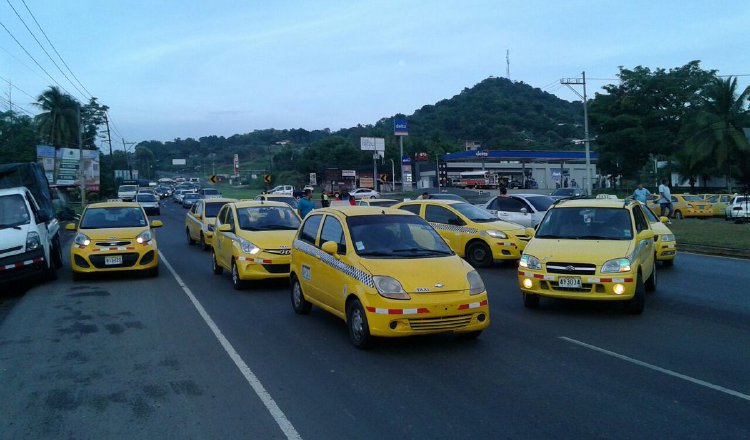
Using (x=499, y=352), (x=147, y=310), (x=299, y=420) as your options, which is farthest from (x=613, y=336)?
(x=147, y=310)

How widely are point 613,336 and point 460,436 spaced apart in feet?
13.8

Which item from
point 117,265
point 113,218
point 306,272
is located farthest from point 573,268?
point 113,218

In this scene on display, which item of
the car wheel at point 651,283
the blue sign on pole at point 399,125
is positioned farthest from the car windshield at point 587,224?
the blue sign on pole at point 399,125

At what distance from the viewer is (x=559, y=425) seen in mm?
5324

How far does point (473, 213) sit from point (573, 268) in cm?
654

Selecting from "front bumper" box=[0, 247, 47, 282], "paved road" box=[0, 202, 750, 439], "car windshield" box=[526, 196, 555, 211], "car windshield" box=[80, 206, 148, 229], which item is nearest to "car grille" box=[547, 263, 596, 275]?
"paved road" box=[0, 202, 750, 439]

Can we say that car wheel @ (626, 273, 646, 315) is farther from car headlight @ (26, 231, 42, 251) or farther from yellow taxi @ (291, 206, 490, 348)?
car headlight @ (26, 231, 42, 251)

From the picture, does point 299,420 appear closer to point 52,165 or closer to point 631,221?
point 631,221

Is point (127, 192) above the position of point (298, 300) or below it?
above

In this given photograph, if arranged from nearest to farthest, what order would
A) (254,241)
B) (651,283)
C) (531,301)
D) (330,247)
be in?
1. (330,247)
2. (531,301)
3. (651,283)
4. (254,241)

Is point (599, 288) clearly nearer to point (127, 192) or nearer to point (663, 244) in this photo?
point (663, 244)

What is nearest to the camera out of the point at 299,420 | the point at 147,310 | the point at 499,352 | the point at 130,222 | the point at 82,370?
the point at 299,420

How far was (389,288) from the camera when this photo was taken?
24.7 feet

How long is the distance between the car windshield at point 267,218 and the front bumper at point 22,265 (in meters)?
3.99
